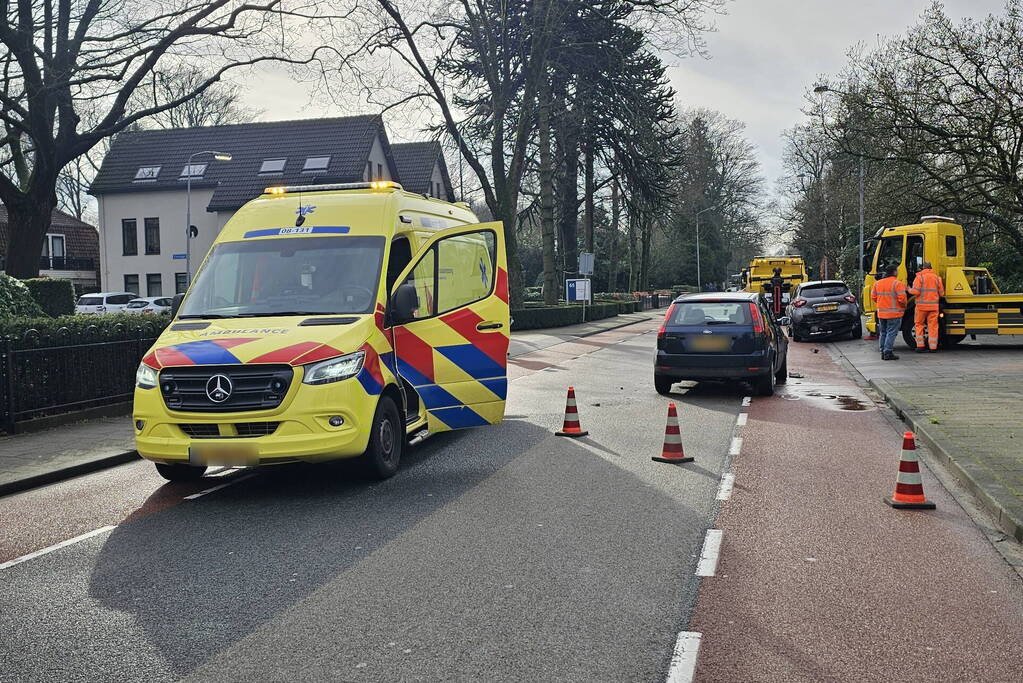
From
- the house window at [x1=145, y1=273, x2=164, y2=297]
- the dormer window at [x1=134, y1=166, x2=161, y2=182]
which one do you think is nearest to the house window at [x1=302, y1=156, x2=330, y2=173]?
the dormer window at [x1=134, y1=166, x2=161, y2=182]

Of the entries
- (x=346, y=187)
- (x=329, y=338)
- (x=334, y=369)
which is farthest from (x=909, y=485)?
(x=346, y=187)

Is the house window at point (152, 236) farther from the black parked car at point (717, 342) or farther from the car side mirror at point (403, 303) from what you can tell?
the car side mirror at point (403, 303)

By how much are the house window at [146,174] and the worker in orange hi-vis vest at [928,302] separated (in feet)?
136

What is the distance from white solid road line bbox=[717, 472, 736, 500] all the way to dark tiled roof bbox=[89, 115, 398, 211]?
40.9m

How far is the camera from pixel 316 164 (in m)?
48.7

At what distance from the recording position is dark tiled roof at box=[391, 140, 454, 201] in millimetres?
53844

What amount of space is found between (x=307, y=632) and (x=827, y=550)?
321 cm

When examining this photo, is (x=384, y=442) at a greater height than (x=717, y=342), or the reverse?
(x=717, y=342)

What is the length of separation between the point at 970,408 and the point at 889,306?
7937 millimetres

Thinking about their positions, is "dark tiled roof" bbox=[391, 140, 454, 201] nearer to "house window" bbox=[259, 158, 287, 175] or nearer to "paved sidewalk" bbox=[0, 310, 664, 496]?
"house window" bbox=[259, 158, 287, 175]

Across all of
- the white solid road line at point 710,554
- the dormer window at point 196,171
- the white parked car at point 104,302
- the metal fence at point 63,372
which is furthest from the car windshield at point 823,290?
the dormer window at point 196,171

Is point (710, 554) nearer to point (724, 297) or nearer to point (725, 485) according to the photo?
point (725, 485)

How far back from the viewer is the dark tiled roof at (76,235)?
57.1 metres

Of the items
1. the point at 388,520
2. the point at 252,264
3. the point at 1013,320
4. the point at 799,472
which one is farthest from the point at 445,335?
the point at 1013,320
